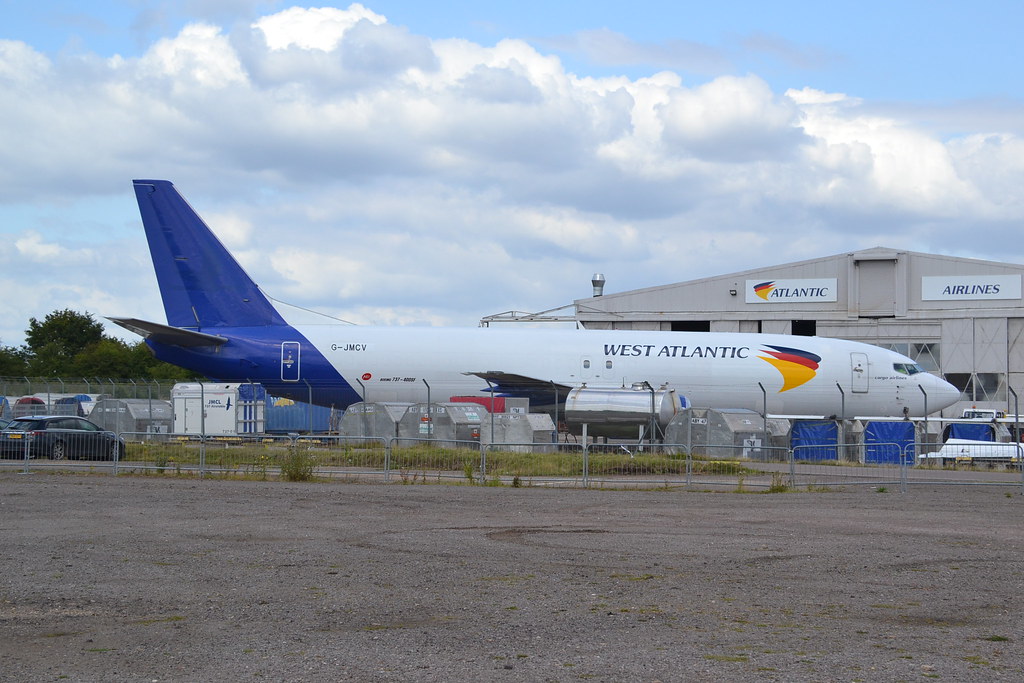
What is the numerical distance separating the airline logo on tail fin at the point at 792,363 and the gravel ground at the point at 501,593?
1990 centimetres

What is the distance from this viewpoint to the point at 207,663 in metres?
6.41

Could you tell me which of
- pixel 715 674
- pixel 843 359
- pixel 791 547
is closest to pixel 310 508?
pixel 791 547

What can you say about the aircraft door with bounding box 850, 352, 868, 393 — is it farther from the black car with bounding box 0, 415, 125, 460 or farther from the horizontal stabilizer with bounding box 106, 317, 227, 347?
the black car with bounding box 0, 415, 125, 460

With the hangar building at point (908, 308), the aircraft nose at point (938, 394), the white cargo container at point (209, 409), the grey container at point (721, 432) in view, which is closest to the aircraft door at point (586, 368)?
the grey container at point (721, 432)

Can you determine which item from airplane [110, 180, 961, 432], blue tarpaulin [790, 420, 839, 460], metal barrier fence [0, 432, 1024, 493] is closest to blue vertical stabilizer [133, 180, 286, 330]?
A: airplane [110, 180, 961, 432]

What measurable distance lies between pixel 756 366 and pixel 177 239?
2005 centimetres

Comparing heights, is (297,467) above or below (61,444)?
below

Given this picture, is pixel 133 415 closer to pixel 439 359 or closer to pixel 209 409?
pixel 209 409

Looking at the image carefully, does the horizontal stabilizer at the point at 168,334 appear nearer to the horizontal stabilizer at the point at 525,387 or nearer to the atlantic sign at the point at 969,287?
the horizontal stabilizer at the point at 525,387

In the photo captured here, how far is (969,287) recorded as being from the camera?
53.0 meters

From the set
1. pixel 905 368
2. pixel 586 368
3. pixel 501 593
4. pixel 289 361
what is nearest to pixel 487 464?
pixel 501 593

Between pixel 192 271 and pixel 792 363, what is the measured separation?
67.8ft

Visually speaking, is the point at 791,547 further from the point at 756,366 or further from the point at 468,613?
the point at 756,366

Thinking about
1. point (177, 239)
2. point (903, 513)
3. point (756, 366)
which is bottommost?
point (903, 513)
